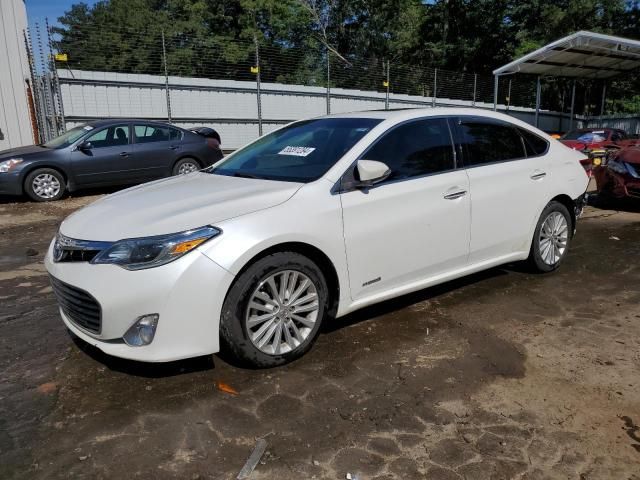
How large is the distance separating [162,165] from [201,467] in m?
9.03

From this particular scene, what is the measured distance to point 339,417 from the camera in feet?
9.15

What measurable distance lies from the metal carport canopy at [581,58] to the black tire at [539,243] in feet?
49.1

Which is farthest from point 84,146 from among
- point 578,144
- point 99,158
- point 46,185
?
point 578,144

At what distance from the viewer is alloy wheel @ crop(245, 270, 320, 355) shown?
3137 mm

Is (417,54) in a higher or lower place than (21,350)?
higher


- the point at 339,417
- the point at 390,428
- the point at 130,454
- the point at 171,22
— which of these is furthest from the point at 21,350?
the point at 171,22

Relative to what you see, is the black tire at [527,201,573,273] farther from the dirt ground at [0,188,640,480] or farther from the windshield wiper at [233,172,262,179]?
the windshield wiper at [233,172,262,179]

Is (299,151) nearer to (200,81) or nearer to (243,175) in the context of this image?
(243,175)

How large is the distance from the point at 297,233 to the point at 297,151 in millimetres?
1020

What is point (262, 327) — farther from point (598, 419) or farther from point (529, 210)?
point (529, 210)

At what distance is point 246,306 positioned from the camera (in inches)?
120

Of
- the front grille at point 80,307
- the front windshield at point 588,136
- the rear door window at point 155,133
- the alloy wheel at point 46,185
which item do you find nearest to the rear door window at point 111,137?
the rear door window at point 155,133

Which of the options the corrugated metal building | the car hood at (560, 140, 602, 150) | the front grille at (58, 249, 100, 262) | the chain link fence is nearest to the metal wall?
the chain link fence

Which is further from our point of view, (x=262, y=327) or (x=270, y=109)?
(x=270, y=109)
